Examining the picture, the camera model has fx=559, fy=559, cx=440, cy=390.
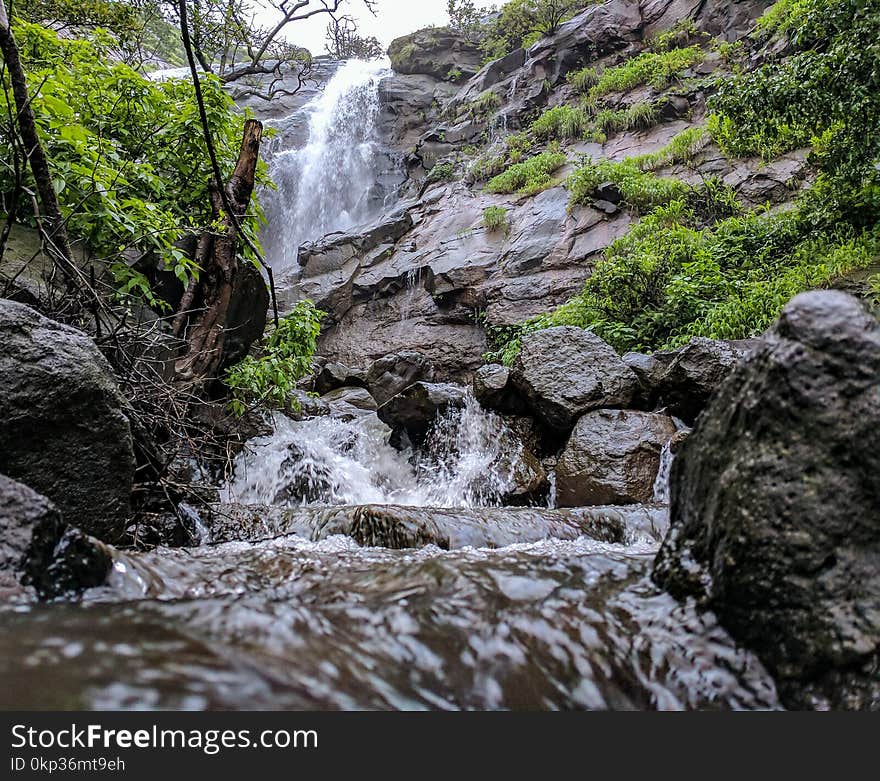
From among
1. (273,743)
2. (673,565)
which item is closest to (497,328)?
(673,565)

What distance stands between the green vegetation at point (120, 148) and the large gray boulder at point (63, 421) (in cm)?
134

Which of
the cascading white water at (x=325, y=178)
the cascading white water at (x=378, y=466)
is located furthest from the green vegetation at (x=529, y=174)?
the cascading white water at (x=378, y=466)

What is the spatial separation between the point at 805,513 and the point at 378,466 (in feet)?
21.1

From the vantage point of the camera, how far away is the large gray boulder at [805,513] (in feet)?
4.58

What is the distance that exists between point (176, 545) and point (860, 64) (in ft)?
27.1

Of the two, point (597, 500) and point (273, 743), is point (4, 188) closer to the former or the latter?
point (273, 743)

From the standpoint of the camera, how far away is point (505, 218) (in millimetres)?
14430

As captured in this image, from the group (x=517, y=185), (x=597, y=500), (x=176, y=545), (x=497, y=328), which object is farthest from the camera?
(x=517, y=185)

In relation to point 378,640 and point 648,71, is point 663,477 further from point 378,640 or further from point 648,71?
point 648,71

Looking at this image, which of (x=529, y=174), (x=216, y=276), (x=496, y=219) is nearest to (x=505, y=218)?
(x=496, y=219)

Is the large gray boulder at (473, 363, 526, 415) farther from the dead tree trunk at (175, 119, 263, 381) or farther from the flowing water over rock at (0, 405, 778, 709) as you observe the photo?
the flowing water over rock at (0, 405, 778, 709)

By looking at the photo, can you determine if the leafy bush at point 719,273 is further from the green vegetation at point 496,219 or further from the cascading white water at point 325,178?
the cascading white water at point 325,178

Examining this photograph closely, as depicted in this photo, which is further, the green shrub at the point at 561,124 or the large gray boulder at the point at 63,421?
the green shrub at the point at 561,124

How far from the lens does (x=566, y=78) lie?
17.7 m
